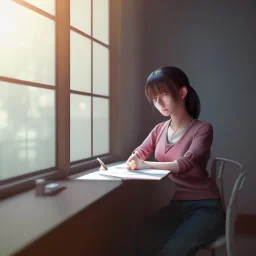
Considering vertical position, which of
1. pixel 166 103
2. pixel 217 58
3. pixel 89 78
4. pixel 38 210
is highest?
pixel 217 58

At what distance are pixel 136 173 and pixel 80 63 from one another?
79 centimetres

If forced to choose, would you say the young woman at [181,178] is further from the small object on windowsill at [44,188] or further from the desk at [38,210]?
the small object on windowsill at [44,188]

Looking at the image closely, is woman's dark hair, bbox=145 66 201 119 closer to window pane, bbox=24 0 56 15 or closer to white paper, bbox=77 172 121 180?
white paper, bbox=77 172 121 180

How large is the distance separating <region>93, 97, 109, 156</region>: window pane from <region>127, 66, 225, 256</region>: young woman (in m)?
0.48

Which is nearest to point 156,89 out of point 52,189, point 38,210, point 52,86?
point 52,86

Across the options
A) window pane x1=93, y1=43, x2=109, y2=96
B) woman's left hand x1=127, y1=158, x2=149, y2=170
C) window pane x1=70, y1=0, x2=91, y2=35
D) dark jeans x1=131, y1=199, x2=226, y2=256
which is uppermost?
window pane x1=70, y1=0, x2=91, y2=35

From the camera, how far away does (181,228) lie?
1.60 meters

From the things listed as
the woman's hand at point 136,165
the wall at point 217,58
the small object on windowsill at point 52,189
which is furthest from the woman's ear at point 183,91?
the wall at point 217,58

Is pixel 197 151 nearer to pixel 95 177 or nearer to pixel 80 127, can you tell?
pixel 95 177

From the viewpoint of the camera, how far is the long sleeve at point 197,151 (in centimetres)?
169

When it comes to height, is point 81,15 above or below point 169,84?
above

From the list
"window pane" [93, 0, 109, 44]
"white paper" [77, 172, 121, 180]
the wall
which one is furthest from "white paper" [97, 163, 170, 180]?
the wall

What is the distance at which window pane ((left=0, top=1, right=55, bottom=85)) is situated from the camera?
1458 millimetres

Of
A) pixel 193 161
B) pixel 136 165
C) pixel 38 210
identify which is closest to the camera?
pixel 38 210
